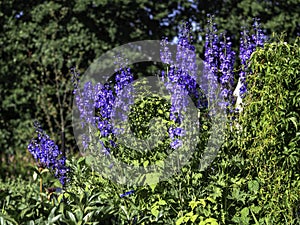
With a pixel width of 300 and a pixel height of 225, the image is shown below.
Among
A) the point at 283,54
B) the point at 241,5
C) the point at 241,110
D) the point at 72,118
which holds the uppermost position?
the point at 241,5

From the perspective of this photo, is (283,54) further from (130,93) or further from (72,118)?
(72,118)

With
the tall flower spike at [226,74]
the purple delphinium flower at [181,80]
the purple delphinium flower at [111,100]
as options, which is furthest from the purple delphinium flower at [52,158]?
the tall flower spike at [226,74]

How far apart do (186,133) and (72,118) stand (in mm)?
4687

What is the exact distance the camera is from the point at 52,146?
366cm

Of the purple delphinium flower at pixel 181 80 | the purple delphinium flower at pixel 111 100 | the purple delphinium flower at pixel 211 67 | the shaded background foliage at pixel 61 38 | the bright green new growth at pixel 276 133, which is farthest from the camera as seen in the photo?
the shaded background foliage at pixel 61 38

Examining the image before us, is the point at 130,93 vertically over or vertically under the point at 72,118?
over

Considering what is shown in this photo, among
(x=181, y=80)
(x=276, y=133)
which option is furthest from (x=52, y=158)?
(x=276, y=133)

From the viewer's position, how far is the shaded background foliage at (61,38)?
7.95 m

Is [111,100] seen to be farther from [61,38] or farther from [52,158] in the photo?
[61,38]

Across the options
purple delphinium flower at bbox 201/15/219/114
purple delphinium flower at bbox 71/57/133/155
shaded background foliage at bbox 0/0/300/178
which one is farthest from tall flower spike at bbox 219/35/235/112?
shaded background foliage at bbox 0/0/300/178

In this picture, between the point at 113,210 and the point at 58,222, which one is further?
the point at 113,210

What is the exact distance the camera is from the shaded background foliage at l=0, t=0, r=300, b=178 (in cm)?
795

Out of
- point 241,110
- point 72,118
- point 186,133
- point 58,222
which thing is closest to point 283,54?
point 241,110

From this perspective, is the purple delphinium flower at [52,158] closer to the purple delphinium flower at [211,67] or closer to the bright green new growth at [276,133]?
the purple delphinium flower at [211,67]
